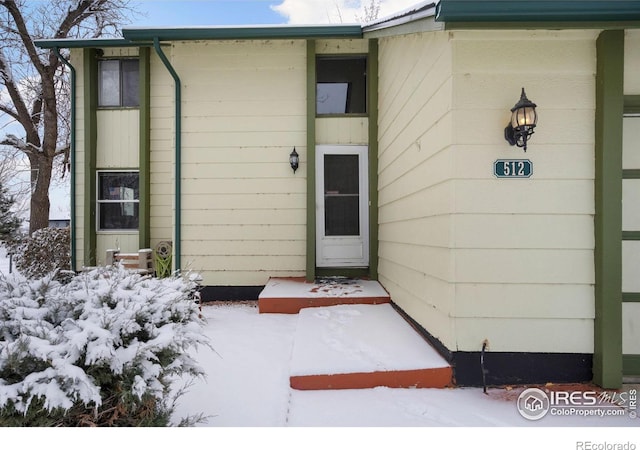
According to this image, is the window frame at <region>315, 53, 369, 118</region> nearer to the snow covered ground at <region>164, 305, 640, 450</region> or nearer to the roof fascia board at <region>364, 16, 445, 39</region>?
the roof fascia board at <region>364, 16, 445, 39</region>

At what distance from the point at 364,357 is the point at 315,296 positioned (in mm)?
1623

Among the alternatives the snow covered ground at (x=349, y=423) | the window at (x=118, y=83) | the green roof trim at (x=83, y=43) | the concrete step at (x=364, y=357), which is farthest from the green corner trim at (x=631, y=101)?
the window at (x=118, y=83)

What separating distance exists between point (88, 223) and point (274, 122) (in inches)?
144

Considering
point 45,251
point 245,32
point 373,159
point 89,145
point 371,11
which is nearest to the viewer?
point 245,32

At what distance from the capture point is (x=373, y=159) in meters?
4.98

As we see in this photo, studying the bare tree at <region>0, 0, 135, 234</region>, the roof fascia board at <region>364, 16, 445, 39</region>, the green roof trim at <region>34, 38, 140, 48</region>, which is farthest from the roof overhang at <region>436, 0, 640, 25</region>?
the bare tree at <region>0, 0, 135, 234</region>

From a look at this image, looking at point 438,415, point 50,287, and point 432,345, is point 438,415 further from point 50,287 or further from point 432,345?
point 50,287

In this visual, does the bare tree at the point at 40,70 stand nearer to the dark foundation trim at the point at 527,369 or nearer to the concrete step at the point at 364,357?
the concrete step at the point at 364,357

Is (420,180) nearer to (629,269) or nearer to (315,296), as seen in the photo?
(629,269)

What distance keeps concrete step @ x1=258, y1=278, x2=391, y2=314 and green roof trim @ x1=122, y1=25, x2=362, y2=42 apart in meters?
3.37

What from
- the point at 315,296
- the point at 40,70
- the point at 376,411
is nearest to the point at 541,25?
the point at 376,411

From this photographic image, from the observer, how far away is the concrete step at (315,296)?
411 centimetres
